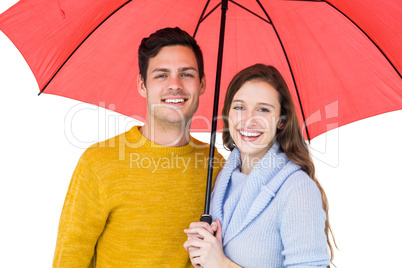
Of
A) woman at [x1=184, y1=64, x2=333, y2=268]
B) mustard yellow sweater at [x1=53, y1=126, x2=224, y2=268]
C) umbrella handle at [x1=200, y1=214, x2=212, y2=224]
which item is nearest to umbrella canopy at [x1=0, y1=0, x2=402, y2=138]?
woman at [x1=184, y1=64, x2=333, y2=268]

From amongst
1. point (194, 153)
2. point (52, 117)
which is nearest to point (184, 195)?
point (194, 153)

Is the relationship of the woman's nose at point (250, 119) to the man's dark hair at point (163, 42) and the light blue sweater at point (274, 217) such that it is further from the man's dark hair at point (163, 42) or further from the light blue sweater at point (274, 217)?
the man's dark hair at point (163, 42)

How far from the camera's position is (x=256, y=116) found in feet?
7.60

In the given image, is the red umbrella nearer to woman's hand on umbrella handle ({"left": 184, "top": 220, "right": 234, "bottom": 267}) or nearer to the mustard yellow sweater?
the mustard yellow sweater

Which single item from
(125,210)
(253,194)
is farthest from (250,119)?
(125,210)

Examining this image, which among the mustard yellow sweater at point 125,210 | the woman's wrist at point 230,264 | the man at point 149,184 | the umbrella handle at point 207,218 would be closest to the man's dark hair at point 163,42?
the man at point 149,184

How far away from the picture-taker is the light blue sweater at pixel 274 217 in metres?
1.92

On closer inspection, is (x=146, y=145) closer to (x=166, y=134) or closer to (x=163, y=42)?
(x=166, y=134)

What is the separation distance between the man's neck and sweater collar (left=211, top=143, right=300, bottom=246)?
422 millimetres

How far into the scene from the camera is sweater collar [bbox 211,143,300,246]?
6.90 feet

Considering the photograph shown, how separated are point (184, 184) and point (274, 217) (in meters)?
0.65

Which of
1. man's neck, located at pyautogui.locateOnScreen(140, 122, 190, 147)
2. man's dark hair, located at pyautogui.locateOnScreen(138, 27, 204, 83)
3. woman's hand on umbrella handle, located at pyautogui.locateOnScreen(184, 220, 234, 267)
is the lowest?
woman's hand on umbrella handle, located at pyautogui.locateOnScreen(184, 220, 234, 267)

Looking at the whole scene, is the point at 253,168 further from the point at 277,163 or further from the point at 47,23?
the point at 47,23

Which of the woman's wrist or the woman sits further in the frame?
the woman's wrist
